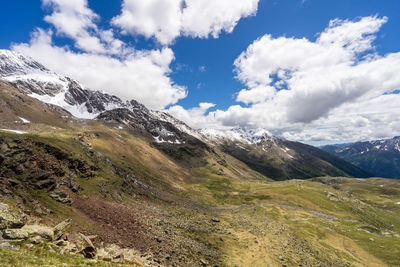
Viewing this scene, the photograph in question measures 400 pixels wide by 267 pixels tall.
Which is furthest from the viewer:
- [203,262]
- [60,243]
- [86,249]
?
[203,262]

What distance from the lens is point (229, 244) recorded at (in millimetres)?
46781

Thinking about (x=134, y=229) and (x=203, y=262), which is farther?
(x=134, y=229)

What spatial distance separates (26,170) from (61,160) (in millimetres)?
17893

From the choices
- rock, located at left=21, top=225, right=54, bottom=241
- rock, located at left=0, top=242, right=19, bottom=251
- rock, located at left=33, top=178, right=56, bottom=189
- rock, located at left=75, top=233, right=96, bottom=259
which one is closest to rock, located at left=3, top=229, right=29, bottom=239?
rock, located at left=21, top=225, right=54, bottom=241

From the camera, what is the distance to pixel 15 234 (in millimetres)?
16422

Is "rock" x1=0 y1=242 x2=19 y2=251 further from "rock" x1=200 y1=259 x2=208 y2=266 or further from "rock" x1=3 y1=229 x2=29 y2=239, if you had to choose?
"rock" x1=200 y1=259 x2=208 y2=266

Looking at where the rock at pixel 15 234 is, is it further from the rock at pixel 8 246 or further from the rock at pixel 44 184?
the rock at pixel 44 184

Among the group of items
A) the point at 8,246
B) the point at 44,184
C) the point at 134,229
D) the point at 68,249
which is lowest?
the point at 134,229

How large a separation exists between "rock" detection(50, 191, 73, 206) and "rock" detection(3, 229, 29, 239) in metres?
20.0

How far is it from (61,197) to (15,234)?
21.9 metres

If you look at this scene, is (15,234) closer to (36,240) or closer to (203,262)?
(36,240)

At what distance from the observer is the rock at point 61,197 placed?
34.1m

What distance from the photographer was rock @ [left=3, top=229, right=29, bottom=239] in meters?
16.1

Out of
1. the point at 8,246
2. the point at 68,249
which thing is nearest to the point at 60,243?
the point at 68,249
